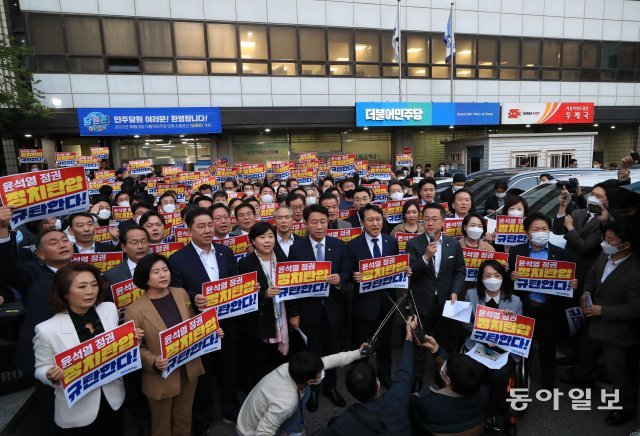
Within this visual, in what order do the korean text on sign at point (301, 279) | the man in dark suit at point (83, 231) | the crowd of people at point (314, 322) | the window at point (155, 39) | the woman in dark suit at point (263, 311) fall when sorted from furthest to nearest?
the window at point (155, 39)
the man in dark suit at point (83, 231)
the woman in dark suit at point (263, 311)
the korean text on sign at point (301, 279)
the crowd of people at point (314, 322)

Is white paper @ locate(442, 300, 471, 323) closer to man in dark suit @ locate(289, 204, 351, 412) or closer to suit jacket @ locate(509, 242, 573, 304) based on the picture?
suit jacket @ locate(509, 242, 573, 304)

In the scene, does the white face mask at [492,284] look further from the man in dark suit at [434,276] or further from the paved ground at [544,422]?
the paved ground at [544,422]

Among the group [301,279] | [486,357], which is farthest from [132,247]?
[486,357]

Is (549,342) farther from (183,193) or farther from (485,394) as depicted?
(183,193)

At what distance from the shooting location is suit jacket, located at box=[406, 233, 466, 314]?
14.0 ft

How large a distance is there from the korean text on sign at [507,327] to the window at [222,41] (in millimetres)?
16453

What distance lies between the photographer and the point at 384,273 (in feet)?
13.3

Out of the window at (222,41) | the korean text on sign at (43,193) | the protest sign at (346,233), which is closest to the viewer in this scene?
the korean text on sign at (43,193)

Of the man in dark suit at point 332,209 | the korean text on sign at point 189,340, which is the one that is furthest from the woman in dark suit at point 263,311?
the man in dark suit at point 332,209

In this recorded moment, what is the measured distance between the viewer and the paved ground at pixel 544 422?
3.51 metres

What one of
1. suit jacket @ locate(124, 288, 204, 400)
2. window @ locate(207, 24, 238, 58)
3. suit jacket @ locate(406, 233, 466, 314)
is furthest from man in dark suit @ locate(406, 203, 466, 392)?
window @ locate(207, 24, 238, 58)

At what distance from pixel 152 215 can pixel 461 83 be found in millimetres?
18659

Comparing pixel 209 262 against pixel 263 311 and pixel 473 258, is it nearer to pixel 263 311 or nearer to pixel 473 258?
pixel 263 311

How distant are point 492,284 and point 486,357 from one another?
0.69 meters
